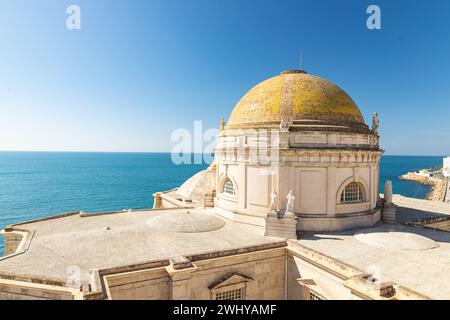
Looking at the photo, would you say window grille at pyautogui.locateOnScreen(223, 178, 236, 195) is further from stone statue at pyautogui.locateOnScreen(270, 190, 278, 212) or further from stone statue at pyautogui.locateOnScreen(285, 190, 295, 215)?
stone statue at pyautogui.locateOnScreen(285, 190, 295, 215)

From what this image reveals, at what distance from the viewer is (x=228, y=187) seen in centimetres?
2562

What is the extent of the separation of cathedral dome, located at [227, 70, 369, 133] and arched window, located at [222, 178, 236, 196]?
495 cm

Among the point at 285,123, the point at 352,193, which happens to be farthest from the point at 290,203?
the point at 352,193

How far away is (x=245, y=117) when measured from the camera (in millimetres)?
24297

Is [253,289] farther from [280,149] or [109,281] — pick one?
[280,149]

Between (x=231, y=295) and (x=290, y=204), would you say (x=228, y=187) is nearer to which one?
(x=290, y=204)

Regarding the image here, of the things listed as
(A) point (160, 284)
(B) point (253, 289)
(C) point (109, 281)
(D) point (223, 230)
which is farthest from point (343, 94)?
(C) point (109, 281)

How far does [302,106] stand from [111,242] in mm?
17238

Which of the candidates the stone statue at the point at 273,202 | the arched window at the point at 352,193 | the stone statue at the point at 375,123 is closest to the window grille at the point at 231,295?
the stone statue at the point at 273,202

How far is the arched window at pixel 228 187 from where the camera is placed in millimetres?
25078

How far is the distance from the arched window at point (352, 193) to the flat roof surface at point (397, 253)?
2486mm

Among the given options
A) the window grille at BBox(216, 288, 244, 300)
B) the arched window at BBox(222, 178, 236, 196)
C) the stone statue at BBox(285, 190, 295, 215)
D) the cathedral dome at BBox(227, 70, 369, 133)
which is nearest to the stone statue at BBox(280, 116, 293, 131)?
the cathedral dome at BBox(227, 70, 369, 133)

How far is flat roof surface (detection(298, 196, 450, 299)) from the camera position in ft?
43.8

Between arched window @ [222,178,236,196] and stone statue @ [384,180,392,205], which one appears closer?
arched window @ [222,178,236,196]
